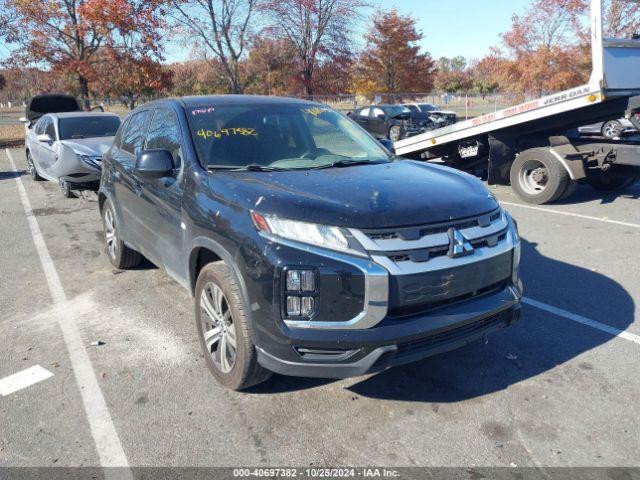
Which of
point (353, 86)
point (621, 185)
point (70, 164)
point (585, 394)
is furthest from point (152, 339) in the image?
point (353, 86)

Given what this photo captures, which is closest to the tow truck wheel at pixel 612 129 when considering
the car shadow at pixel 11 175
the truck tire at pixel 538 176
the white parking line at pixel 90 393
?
the truck tire at pixel 538 176

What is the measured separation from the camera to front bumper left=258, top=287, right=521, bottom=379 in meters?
2.76

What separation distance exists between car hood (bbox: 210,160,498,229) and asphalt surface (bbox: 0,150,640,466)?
1.15m

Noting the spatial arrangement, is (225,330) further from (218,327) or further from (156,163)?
(156,163)

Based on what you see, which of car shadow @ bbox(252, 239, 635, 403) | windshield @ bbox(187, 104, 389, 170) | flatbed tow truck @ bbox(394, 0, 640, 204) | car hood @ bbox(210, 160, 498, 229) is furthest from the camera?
flatbed tow truck @ bbox(394, 0, 640, 204)

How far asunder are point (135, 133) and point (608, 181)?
8187 mm

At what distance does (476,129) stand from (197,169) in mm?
6741

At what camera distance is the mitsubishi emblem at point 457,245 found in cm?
292

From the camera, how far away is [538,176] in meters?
8.98

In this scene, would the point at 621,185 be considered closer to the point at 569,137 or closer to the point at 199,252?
→ the point at 569,137

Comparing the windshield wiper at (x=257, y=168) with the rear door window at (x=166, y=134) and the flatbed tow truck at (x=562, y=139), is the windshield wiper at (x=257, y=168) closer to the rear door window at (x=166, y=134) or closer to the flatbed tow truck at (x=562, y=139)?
the rear door window at (x=166, y=134)

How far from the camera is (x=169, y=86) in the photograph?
23031 millimetres

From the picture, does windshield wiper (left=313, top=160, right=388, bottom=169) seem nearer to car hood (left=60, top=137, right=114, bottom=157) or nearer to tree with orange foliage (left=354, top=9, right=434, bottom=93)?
car hood (left=60, top=137, right=114, bottom=157)

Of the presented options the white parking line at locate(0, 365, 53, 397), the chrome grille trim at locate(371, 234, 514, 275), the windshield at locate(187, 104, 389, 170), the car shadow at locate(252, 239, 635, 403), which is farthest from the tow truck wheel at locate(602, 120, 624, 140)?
the white parking line at locate(0, 365, 53, 397)
